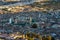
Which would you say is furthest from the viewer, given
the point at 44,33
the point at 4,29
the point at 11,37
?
the point at 4,29

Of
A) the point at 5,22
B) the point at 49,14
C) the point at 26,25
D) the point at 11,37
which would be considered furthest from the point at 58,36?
the point at 49,14

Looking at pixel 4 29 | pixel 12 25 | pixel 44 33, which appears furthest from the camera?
pixel 12 25

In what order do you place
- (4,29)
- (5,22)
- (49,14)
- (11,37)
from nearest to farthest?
(11,37)
(4,29)
(5,22)
(49,14)

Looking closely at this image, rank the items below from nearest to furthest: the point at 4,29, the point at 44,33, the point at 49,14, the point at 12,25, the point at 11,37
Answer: the point at 11,37 → the point at 44,33 → the point at 4,29 → the point at 12,25 → the point at 49,14

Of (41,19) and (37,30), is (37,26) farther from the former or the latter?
(41,19)

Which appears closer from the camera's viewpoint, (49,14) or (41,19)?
(41,19)

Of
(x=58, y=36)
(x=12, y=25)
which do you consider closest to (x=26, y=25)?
(x=12, y=25)

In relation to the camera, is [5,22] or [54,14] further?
[54,14]

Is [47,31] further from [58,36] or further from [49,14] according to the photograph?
[49,14]
